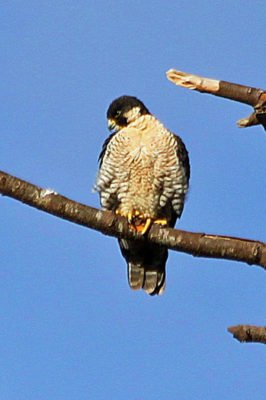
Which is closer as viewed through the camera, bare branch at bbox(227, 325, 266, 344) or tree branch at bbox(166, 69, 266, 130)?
bare branch at bbox(227, 325, 266, 344)

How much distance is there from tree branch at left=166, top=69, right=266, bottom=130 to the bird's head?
2.56 meters

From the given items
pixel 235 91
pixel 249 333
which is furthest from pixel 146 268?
pixel 249 333

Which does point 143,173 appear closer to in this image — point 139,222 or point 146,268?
point 139,222

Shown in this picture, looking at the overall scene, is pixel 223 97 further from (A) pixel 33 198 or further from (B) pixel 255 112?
(A) pixel 33 198

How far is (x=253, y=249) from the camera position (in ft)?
13.4

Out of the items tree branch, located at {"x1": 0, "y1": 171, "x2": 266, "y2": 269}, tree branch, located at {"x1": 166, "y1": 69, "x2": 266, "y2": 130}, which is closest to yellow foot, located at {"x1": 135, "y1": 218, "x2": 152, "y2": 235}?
tree branch, located at {"x1": 0, "y1": 171, "x2": 266, "y2": 269}

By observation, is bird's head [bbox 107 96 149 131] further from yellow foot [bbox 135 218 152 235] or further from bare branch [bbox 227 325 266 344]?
bare branch [bbox 227 325 266 344]

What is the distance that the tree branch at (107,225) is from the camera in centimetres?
409

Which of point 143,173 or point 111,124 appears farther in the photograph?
point 111,124

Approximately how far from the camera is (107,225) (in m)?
4.52

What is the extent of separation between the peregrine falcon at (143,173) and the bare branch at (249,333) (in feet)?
9.12

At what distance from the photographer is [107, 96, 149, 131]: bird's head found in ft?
23.2

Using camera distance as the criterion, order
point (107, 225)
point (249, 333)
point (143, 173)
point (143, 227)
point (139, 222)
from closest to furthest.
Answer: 1. point (249, 333)
2. point (107, 225)
3. point (143, 227)
4. point (139, 222)
5. point (143, 173)

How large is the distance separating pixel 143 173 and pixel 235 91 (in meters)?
2.60
